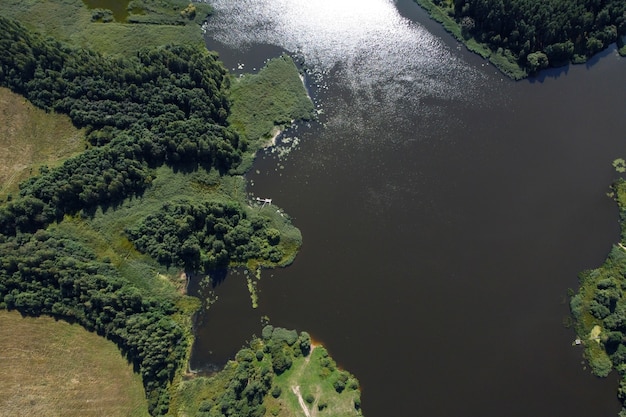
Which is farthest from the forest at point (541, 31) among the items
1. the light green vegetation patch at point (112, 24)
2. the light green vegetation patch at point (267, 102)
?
the light green vegetation patch at point (112, 24)

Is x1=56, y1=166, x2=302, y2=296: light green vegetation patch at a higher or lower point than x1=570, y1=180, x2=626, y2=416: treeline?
lower

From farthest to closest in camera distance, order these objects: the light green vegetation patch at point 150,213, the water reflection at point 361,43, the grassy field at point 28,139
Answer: the water reflection at point 361,43, the grassy field at point 28,139, the light green vegetation patch at point 150,213

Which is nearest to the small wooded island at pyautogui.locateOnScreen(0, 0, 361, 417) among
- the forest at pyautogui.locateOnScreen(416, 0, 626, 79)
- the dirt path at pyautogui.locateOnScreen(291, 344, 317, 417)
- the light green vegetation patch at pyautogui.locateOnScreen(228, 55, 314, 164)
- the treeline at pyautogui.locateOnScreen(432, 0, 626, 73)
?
the dirt path at pyautogui.locateOnScreen(291, 344, 317, 417)

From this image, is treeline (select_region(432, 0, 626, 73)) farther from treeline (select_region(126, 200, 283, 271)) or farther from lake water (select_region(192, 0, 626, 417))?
treeline (select_region(126, 200, 283, 271))

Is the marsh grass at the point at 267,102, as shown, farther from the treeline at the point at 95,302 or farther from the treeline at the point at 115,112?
the treeline at the point at 95,302

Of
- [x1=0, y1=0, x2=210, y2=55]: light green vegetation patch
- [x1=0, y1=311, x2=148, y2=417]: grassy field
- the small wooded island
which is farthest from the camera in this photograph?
[x1=0, y1=0, x2=210, y2=55]: light green vegetation patch
